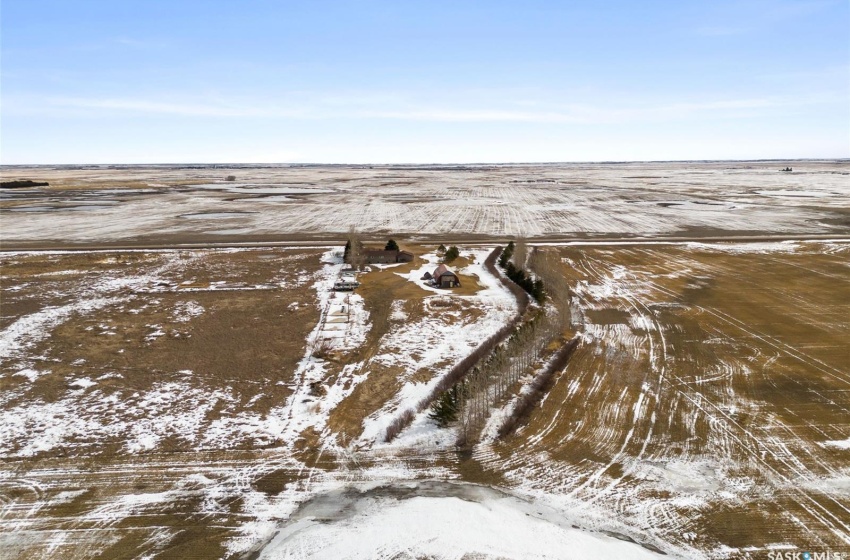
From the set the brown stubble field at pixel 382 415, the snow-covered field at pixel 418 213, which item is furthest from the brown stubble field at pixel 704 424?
the snow-covered field at pixel 418 213

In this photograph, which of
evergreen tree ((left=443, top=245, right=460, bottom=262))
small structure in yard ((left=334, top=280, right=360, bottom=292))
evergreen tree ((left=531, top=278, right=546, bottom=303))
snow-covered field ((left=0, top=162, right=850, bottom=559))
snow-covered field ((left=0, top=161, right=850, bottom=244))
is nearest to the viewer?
snow-covered field ((left=0, top=162, right=850, bottom=559))

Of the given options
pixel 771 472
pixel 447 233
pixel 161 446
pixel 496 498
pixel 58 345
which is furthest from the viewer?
pixel 447 233

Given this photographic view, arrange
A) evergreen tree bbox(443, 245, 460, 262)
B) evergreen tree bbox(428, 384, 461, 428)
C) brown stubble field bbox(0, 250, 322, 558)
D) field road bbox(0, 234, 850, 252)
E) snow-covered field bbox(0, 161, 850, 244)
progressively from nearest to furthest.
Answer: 1. brown stubble field bbox(0, 250, 322, 558)
2. evergreen tree bbox(428, 384, 461, 428)
3. evergreen tree bbox(443, 245, 460, 262)
4. field road bbox(0, 234, 850, 252)
5. snow-covered field bbox(0, 161, 850, 244)

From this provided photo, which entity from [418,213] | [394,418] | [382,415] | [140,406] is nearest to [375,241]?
[418,213]

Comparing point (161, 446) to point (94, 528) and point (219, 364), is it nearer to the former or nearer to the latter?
point (94, 528)

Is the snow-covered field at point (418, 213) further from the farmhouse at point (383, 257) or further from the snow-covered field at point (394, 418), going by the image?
the snow-covered field at point (394, 418)

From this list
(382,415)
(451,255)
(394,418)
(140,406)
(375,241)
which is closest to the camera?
(394,418)

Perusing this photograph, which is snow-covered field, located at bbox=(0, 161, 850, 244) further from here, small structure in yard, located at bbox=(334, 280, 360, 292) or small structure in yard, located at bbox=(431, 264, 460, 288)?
small structure in yard, located at bbox=(334, 280, 360, 292)

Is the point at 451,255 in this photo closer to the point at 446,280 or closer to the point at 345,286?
the point at 446,280

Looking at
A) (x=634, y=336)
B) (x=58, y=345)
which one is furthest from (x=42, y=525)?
(x=634, y=336)

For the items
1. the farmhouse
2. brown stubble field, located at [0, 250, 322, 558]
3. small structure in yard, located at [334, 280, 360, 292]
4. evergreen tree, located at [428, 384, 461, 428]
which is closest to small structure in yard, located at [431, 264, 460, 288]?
small structure in yard, located at [334, 280, 360, 292]

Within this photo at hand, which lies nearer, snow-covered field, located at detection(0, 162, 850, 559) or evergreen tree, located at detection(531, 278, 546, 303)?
snow-covered field, located at detection(0, 162, 850, 559)
